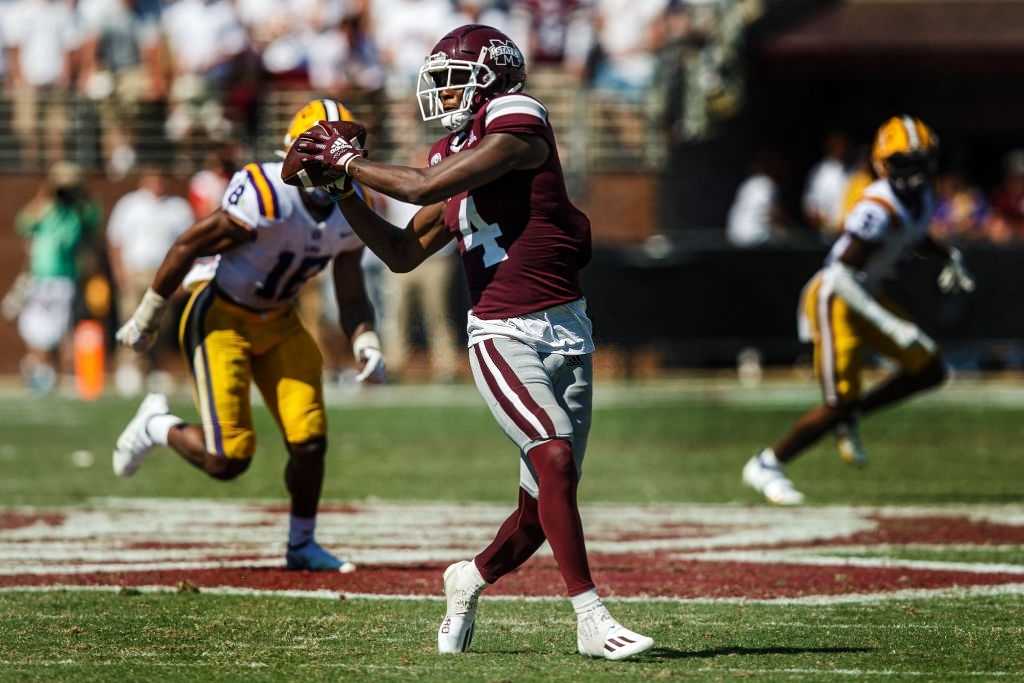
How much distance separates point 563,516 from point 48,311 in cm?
1428

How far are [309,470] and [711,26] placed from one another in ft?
46.5

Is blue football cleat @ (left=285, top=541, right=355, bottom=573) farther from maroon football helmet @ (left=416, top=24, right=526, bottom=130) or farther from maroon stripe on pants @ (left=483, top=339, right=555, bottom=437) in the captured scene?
maroon football helmet @ (left=416, top=24, right=526, bottom=130)

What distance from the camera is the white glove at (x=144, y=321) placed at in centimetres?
785

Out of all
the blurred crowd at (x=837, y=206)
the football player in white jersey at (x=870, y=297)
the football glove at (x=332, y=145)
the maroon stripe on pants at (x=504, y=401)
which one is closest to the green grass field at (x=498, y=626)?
the football player in white jersey at (x=870, y=297)

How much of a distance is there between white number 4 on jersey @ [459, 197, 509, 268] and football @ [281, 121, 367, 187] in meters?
0.40

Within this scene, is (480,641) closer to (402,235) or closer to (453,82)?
(402,235)

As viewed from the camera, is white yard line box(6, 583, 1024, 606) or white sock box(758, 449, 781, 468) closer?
white yard line box(6, 583, 1024, 606)

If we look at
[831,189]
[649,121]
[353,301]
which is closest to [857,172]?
[831,189]

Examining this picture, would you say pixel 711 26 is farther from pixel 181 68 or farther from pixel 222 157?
pixel 222 157

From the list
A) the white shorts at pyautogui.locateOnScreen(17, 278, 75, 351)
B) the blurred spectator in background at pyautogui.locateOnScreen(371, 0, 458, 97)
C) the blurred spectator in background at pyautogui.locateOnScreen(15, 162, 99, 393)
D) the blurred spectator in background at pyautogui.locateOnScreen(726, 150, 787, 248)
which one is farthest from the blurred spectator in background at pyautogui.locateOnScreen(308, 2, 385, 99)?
the blurred spectator in background at pyautogui.locateOnScreen(726, 150, 787, 248)

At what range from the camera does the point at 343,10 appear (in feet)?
66.3

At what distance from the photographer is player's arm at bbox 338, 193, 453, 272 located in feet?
20.3

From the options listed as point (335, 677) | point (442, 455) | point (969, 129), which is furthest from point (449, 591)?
point (969, 129)

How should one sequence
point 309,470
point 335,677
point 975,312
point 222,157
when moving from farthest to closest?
point 975,312, point 222,157, point 309,470, point 335,677
